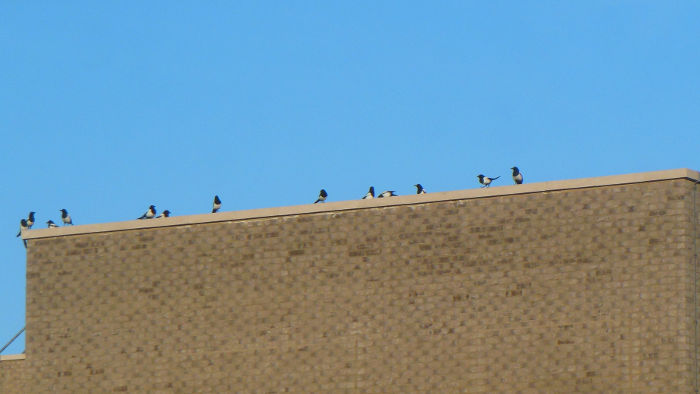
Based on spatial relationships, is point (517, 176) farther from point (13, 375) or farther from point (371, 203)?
point (13, 375)

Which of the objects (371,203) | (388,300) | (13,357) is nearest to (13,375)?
(13,357)

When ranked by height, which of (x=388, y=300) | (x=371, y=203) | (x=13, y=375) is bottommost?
(x=13, y=375)

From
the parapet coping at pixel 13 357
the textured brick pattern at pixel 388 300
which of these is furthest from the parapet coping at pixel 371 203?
the parapet coping at pixel 13 357

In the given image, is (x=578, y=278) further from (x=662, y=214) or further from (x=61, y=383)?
(x=61, y=383)

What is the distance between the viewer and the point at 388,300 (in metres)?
46.6

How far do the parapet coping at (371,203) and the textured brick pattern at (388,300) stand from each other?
0.66 feet

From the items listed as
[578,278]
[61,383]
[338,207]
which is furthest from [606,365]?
[61,383]

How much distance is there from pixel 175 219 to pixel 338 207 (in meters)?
5.10

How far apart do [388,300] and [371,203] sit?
9.54 ft

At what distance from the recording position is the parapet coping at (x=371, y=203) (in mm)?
44781

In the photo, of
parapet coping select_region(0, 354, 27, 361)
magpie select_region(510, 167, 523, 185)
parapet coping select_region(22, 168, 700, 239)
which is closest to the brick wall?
parapet coping select_region(0, 354, 27, 361)

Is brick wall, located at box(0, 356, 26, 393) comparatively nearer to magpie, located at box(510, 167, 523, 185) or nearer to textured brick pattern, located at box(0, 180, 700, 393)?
textured brick pattern, located at box(0, 180, 700, 393)

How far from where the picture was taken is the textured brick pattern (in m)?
44.2

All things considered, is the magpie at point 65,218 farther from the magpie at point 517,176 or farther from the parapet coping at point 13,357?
the magpie at point 517,176
